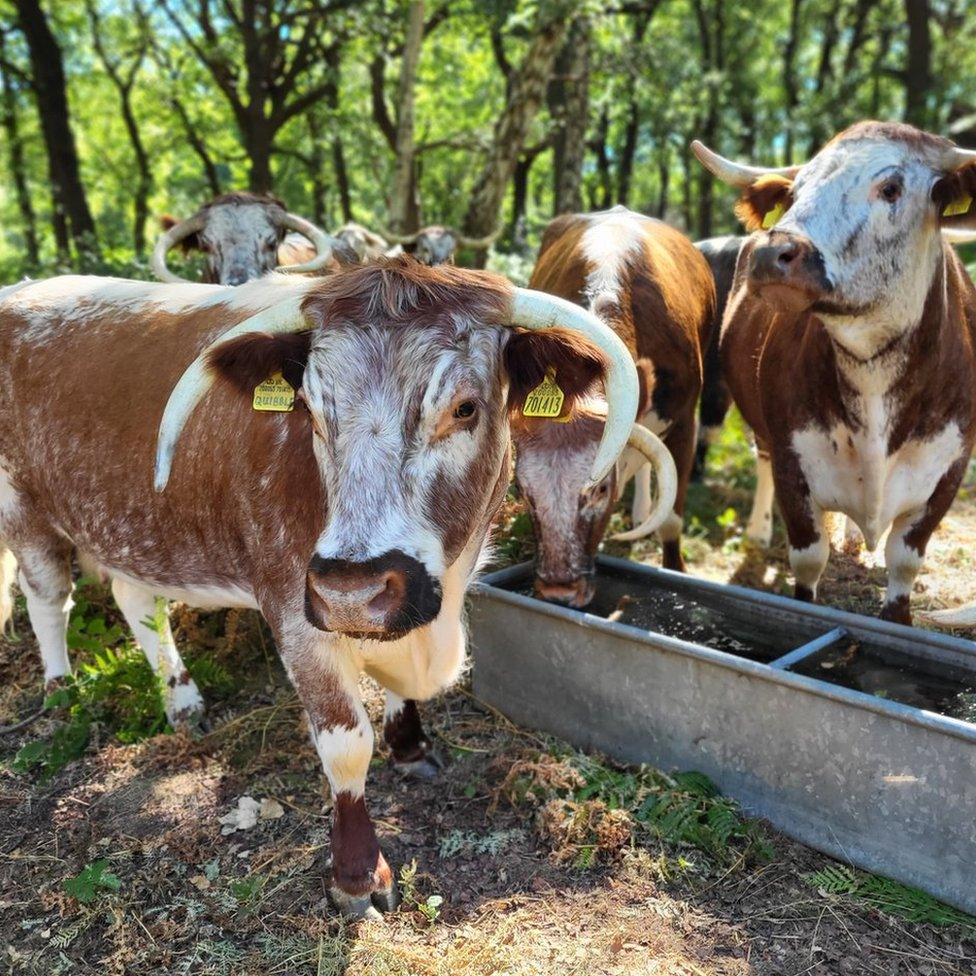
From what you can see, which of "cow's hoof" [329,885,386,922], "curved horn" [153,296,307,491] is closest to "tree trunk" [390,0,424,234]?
"curved horn" [153,296,307,491]

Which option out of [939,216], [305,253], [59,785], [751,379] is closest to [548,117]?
[305,253]

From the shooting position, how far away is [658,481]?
3781mm

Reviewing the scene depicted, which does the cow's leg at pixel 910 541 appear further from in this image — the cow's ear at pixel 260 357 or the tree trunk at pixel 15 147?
the tree trunk at pixel 15 147

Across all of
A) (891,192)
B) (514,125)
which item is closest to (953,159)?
(891,192)

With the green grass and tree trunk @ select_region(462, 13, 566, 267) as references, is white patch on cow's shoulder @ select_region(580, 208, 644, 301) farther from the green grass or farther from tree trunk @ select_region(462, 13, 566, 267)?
tree trunk @ select_region(462, 13, 566, 267)

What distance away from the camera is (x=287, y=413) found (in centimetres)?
329

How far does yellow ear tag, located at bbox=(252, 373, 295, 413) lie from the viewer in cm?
302

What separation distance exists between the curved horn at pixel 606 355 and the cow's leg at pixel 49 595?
9.40 feet

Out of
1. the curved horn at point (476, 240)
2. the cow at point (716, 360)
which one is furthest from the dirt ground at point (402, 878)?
the curved horn at point (476, 240)

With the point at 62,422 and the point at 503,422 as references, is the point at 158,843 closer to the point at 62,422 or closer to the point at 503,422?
the point at 62,422

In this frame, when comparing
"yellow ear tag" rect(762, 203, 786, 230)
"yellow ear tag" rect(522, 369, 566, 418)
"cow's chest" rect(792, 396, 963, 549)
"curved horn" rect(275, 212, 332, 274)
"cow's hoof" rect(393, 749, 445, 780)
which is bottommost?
"cow's hoof" rect(393, 749, 445, 780)

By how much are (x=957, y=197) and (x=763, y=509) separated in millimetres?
3339

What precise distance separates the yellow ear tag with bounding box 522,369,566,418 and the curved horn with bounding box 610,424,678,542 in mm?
400

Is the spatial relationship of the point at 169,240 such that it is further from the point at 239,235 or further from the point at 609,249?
the point at 609,249
